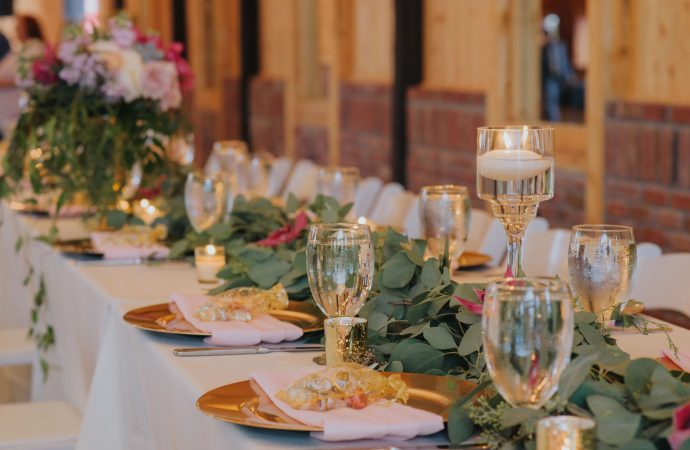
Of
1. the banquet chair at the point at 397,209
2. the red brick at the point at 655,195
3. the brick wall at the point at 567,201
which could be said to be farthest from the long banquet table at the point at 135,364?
the brick wall at the point at 567,201

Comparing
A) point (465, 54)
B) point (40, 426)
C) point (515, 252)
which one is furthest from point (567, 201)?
point (515, 252)

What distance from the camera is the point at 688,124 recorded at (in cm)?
405

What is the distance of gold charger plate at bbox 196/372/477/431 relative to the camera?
138cm

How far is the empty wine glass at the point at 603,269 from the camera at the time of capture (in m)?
1.79

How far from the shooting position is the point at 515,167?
1.89 meters

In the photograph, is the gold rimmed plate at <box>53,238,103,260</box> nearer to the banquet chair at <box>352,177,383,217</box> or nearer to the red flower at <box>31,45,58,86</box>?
the red flower at <box>31,45,58,86</box>

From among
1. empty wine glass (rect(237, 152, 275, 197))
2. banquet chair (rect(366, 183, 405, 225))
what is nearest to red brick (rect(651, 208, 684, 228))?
banquet chair (rect(366, 183, 405, 225))

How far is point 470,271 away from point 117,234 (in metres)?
0.95

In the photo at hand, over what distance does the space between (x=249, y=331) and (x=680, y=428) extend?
0.85 m

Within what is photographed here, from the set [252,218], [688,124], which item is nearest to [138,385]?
[252,218]

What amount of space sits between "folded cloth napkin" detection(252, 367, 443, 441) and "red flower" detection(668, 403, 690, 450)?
0.28m

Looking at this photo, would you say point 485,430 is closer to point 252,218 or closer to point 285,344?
point 285,344

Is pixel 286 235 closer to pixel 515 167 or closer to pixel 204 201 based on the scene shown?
pixel 204 201

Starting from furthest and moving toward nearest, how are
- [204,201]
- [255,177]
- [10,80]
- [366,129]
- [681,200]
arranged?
[10,80] < [366,129] < [681,200] < [255,177] < [204,201]
